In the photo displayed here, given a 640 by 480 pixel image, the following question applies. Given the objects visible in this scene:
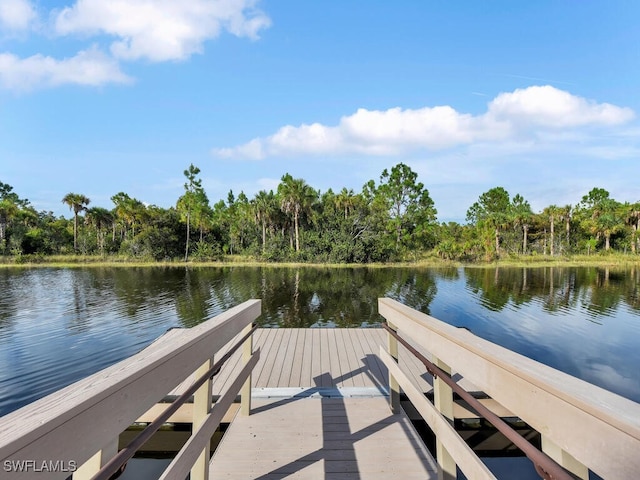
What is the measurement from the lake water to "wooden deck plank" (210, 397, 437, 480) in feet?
A: 13.7

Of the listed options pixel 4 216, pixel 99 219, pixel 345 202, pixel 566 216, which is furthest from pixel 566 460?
pixel 99 219

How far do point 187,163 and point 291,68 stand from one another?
2000 centimetres

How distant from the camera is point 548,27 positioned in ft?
47.3

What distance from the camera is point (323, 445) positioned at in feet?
7.17

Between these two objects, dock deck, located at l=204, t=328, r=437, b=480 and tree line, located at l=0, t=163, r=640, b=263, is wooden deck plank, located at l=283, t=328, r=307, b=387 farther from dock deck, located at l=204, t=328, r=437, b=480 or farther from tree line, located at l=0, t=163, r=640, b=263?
tree line, located at l=0, t=163, r=640, b=263

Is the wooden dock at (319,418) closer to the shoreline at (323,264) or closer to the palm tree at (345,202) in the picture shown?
the shoreline at (323,264)

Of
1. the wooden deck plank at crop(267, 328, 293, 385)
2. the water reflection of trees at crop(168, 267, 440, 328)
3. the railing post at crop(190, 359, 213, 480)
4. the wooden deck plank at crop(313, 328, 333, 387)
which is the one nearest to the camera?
the railing post at crop(190, 359, 213, 480)

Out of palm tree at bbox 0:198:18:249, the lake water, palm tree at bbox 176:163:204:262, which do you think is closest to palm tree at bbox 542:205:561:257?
the lake water

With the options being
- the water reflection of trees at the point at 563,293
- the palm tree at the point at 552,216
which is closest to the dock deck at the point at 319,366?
the water reflection of trees at the point at 563,293

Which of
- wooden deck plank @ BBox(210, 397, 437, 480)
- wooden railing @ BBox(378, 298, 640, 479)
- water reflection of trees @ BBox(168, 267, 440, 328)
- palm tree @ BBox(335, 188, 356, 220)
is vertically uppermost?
palm tree @ BBox(335, 188, 356, 220)

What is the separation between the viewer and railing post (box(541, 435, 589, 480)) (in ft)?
2.34

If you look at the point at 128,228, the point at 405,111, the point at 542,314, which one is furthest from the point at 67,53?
the point at 128,228

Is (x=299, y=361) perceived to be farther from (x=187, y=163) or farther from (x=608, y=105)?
(x=608, y=105)

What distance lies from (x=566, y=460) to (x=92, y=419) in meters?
1.06
